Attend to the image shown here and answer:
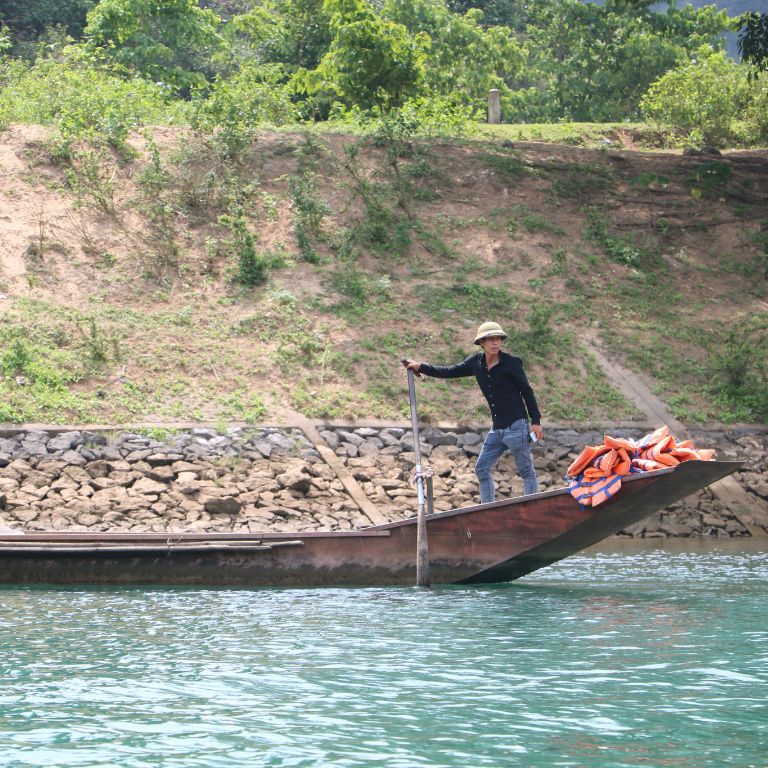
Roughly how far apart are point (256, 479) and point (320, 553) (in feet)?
16.0

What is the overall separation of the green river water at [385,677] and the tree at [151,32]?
23404mm

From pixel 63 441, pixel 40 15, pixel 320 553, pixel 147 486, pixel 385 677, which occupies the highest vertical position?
pixel 40 15

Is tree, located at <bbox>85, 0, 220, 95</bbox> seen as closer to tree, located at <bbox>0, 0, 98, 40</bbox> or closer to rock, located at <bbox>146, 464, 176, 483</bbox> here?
tree, located at <bbox>0, 0, 98, 40</bbox>

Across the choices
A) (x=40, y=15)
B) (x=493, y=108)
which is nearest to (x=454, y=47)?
(x=493, y=108)

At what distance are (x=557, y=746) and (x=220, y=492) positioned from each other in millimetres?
9739

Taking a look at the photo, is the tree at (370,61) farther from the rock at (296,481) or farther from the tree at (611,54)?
the rock at (296,481)

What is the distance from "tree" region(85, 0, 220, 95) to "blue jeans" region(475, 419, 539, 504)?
21.9 metres

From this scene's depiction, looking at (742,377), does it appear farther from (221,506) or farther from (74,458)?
(74,458)

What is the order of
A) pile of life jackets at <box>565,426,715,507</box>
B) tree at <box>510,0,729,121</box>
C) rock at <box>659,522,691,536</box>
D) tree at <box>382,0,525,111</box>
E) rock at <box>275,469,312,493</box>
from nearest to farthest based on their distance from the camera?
pile of life jackets at <box>565,426,715,507</box>
rock at <box>275,469,312,493</box>
rock at <box>659,522,691,536</box>
tree at <box>382,0,525,111</box>
tree at <box>510,0,729,121</box>

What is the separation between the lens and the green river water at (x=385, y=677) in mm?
5293

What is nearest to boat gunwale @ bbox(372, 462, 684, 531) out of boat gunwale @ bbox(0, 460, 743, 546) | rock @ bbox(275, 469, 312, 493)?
boat gunwale @ bbox(0, 460, 743, 546)

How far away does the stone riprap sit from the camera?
46.1ft

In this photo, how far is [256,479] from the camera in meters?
15.1

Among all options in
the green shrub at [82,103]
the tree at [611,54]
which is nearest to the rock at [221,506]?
the green shrub at [82,103]
